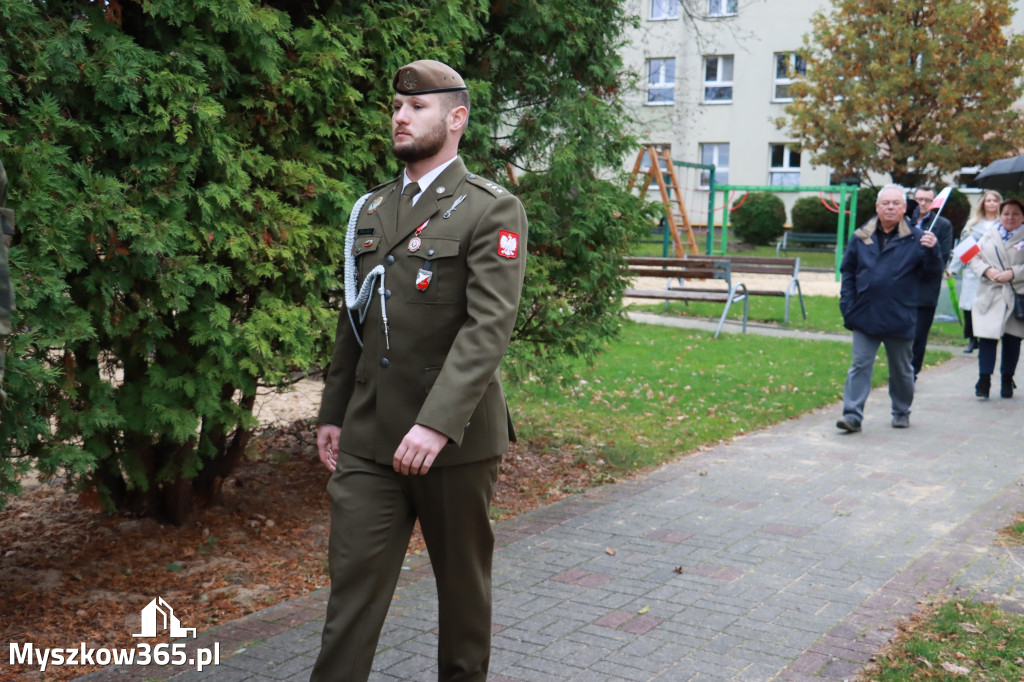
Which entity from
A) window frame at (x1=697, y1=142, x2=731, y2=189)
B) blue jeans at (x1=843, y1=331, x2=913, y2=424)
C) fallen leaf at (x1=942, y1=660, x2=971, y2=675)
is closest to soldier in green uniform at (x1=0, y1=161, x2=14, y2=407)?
fallen leaf at (x1=942, y1=660, x2=971, y2=675)

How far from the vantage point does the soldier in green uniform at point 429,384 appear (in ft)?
10.6

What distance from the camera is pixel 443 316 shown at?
130 inches

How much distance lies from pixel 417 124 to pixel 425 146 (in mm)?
72

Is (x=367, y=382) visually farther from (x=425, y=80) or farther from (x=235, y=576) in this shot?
(x=235, y=576)

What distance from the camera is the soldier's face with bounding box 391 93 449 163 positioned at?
3.32 meters

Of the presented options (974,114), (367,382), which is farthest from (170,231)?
(974,114)

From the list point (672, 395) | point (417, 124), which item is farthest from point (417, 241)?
point (672, 395)

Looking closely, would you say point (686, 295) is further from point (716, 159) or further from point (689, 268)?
point (716, 159)

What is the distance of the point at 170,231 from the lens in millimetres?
4465

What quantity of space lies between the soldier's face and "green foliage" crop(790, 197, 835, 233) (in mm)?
36840

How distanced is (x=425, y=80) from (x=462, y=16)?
2.50 meters

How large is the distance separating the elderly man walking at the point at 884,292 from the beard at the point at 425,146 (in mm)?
6334

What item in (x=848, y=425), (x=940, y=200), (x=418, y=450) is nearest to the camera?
(x=418, y=450)

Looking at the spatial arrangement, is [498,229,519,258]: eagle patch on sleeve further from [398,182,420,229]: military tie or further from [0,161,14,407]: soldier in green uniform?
[0,161,14,407]: soldier in green uniform
